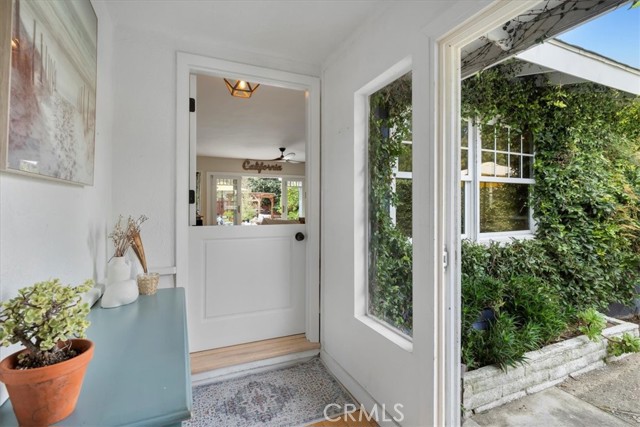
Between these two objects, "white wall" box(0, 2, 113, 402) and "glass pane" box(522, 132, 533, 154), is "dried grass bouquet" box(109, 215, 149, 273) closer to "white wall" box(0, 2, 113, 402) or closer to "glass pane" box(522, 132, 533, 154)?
"white wall" box(0, 2, 113, 402)

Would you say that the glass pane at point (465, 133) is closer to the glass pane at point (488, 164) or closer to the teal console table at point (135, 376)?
the glass pane at point (488, 164)

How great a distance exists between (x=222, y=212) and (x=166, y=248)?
521 centimetres

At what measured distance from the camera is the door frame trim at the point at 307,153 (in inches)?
77.2

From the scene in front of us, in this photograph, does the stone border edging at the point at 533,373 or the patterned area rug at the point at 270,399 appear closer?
the patterned area rug at the point at 270,399

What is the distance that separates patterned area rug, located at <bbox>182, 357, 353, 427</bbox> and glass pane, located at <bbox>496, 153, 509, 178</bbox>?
265cm

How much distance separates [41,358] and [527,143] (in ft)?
13.2

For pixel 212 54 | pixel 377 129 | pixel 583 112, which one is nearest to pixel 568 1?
pixel 377 129

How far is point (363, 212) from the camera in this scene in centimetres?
187

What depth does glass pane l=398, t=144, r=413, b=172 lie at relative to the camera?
1.63m

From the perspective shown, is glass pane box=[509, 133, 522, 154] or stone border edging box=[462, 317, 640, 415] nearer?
stone border edging box=[462, 317, 640, 415]

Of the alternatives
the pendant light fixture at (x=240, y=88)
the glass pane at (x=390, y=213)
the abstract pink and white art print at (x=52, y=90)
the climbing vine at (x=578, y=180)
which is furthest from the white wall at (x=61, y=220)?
the climbing vine at (x=578, y=180)

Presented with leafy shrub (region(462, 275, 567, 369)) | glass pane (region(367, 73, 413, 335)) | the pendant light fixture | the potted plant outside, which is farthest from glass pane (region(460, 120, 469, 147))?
the potted plant outside


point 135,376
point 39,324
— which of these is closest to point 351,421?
point 135,376

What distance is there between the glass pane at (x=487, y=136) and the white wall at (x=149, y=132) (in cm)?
273
